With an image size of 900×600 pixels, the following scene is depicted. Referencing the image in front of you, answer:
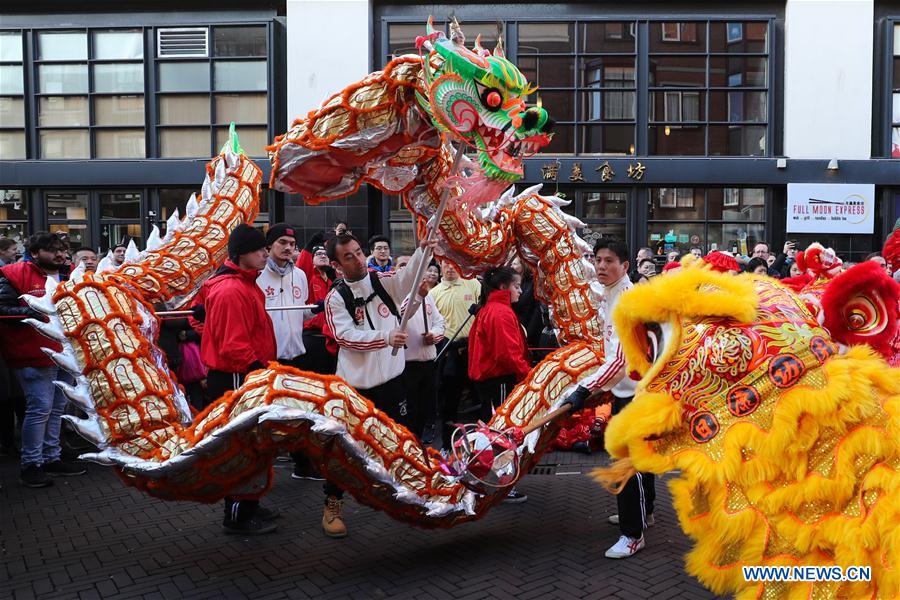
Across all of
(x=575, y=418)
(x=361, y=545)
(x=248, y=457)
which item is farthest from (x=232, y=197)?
(x=575, y=418)

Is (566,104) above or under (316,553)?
above

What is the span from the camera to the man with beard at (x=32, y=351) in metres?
5.33

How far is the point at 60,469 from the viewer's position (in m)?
5.76

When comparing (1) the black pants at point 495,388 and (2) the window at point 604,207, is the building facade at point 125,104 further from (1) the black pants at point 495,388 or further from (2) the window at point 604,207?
(1) the black pants at point 495,388

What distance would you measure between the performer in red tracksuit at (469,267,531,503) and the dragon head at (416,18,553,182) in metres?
2.08

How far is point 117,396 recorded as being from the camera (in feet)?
11.7

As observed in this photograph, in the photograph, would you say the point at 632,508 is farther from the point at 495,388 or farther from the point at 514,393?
the point at 495,388

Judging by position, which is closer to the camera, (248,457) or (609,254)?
(248,457)

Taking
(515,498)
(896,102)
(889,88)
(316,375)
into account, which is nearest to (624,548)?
(515,498)

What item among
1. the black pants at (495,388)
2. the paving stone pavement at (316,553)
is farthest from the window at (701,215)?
the paving stone pavement at (316,553)

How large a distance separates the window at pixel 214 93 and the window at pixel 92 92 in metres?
0.55

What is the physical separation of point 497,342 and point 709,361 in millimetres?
3488

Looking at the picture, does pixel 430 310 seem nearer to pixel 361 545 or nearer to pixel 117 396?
pixel 361 545

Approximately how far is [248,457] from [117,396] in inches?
28.9
